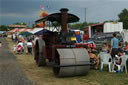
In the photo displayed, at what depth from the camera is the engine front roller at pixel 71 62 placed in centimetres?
585

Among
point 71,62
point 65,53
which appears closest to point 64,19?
point 65,53

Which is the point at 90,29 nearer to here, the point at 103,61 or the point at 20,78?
the point at 103,61

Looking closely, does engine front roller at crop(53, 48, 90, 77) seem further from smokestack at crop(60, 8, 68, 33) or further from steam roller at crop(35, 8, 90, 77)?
smokestack at crop(60, 8, 68, 33)

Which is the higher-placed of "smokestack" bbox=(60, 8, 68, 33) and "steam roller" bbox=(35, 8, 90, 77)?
"smokestack" bbox=(60, 8, 68, 33)

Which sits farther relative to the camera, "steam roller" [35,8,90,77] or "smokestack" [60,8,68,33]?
"smokestack" [60,8,68,33]

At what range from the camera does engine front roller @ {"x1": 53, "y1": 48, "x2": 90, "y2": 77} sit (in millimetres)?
5848

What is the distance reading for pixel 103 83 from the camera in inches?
217

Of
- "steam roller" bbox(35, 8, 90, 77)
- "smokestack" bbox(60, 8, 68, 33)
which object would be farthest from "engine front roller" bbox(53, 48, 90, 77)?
"smokestack" bbox(60, 8, 68, 33)

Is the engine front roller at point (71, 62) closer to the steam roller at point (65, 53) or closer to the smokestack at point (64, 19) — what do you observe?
the steam roller at point (65, 53)

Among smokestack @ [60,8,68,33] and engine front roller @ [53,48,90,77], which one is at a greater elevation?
smokestack @ [60,8,68,33]

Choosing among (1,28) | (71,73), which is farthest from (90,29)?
(1,28)

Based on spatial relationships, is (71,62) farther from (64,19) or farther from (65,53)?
(64,19)

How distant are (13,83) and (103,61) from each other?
151 inches

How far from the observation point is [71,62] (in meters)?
5.91
